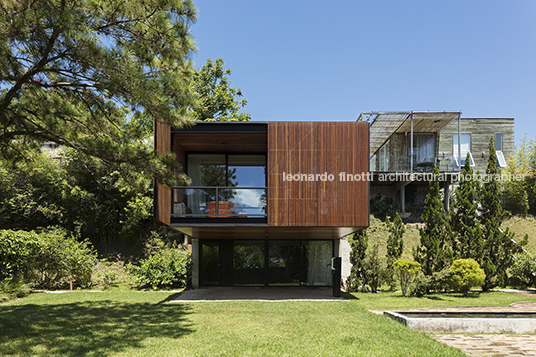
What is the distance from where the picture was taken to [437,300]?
1012 cm

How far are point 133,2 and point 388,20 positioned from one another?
30.0 feet

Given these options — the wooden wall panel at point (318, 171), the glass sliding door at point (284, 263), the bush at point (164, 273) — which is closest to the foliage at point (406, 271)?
the wooden wall panel at point (318, 171)

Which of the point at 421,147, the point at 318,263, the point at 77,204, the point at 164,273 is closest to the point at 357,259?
the point at 318,263

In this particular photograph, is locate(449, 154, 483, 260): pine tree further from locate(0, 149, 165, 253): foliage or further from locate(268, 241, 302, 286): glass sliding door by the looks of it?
locate(0, 149, 165, 253): foliage

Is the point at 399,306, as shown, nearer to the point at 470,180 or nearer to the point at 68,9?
the point at 470,180

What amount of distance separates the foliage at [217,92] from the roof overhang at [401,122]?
7351 mm

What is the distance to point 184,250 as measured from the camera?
1780 cm

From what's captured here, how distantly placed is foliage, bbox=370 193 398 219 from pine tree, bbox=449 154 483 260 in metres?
5.64

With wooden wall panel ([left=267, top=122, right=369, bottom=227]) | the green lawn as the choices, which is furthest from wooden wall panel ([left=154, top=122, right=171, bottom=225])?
wooden wall panel ([left=267, top=122, right=369, bottom=227])

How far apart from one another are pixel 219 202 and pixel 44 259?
7.18 meters

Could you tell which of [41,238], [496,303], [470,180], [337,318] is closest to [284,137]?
[337,318]

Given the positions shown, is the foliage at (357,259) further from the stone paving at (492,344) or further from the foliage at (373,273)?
the stone paving at (492,344)

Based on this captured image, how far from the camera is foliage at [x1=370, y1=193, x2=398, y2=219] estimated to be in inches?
758

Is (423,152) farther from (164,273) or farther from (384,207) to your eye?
(164,273)
